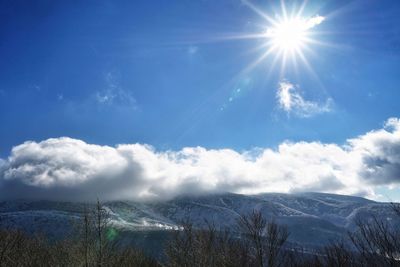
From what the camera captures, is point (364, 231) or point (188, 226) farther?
point (188, 226)

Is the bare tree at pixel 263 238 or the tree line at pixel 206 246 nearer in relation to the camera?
the tree line at pixel 206 246

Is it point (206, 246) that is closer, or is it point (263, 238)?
point (206, 246)

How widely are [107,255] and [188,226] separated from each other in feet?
25.1

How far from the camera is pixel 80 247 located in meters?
28.5

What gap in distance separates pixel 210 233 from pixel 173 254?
4057mm

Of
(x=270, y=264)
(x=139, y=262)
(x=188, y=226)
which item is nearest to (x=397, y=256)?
(x=270, y=264)

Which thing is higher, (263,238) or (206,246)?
(263,238)

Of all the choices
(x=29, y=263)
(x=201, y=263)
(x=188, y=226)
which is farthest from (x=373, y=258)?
(x=29, y=263)

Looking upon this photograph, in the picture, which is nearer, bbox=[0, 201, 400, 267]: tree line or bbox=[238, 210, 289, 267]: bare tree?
bbox=[0, 201, 400, 267]: tree line

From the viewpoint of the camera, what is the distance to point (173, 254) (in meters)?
35.1

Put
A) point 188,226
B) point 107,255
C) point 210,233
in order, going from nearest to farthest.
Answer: point 107,255, point 188,226, point 210,233

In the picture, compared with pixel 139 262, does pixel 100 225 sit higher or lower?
higher

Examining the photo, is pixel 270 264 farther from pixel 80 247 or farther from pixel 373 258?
pixel 80 247

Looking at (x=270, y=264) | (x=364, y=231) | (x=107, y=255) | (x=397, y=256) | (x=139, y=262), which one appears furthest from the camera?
(x=139, y=262)
